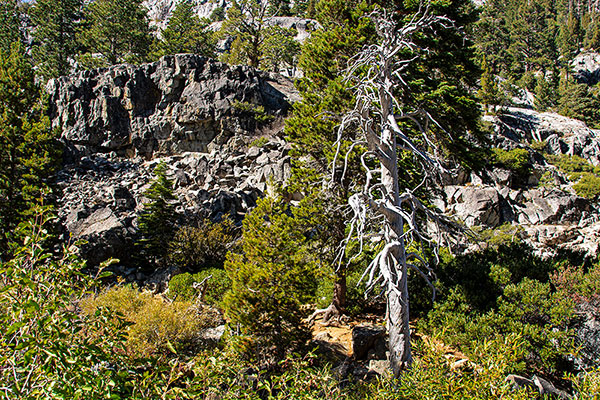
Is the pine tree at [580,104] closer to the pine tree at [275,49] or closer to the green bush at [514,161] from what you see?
the green bush at [514,161]

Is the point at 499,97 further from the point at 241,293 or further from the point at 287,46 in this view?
the point at 241,293

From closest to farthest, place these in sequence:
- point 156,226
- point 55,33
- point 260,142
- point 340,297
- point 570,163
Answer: point 340,297
point 156,226
point 260,142
point 570,163
point 55,33

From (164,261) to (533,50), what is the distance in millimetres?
66099

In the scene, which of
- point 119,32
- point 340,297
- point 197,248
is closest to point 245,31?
point 119,32

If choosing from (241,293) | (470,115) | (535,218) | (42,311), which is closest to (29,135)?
(241,293)

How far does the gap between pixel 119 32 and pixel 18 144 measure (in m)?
28.8

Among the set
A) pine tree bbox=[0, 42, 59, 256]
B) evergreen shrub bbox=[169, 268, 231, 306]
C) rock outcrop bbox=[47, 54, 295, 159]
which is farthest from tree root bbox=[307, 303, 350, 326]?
rock outcrop bbox=[47, 54, 295, 159]

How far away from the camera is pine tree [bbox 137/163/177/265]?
16.3 metres

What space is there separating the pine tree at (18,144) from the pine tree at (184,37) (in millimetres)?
21962

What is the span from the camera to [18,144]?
13.0 meters

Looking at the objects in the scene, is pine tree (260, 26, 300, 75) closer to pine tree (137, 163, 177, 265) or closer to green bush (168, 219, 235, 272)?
pine tree (137, 163, 177, 265)

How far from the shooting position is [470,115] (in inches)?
462

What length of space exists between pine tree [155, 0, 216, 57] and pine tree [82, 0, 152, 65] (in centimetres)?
315

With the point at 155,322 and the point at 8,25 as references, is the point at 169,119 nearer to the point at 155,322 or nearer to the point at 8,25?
the point at 155,322
